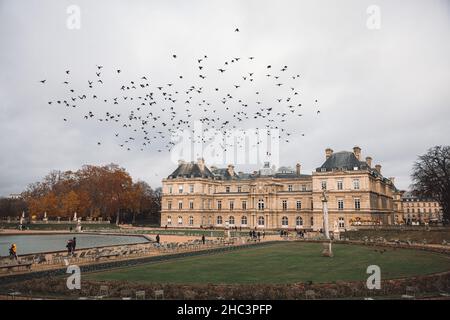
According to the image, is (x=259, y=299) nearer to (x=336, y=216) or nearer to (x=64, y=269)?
(x=64, y=269)

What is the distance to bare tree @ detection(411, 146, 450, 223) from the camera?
2098 inches

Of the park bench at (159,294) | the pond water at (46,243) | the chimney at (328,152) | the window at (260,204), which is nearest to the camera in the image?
the park bench at (159,294)

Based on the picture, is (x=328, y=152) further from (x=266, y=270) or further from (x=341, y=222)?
(x=266, y=270)

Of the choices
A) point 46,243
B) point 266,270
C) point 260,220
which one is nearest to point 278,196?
point 260,220

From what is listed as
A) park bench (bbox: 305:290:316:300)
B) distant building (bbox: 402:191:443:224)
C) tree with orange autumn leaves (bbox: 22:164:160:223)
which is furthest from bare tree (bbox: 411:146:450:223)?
distant building (bbox: 402:191:443:224)

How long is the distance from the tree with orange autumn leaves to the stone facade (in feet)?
30.6

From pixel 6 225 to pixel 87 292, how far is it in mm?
70175

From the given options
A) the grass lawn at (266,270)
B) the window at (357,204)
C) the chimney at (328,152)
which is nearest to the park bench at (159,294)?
the grass lawn at (266,270)

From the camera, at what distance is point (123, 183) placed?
282 ft

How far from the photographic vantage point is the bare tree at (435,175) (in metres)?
53.3

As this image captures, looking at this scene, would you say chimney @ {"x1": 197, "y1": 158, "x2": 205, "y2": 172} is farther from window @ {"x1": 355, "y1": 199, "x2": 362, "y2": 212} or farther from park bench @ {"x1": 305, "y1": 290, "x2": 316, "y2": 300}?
park bench @ {"x1": 305, "y1": 290, "x2": 316, "y2": 300}

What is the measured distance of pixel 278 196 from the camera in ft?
244

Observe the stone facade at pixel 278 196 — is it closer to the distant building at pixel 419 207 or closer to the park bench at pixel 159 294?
the park bench at pixel 159 294

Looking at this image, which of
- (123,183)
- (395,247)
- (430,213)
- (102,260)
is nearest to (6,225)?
(123,183)
